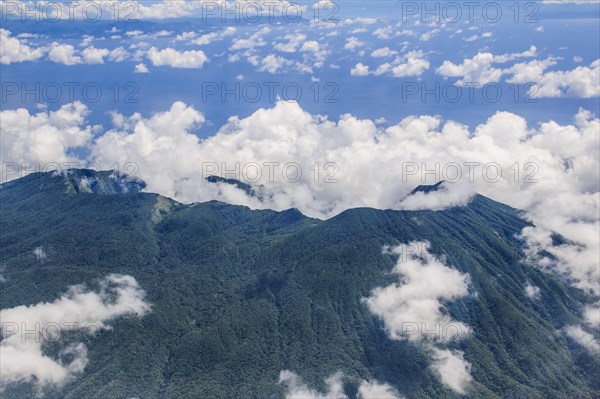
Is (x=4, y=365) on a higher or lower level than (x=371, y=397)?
higher

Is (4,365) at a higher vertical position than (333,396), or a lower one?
higher

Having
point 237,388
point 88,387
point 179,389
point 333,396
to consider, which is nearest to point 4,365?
point 88,387

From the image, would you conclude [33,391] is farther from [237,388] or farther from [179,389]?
[237,388]

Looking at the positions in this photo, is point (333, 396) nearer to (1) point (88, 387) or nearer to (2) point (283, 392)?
(2) point (283, 392)

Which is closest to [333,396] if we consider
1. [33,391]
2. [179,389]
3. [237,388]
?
[237,388]

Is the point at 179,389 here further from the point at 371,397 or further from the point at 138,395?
the point at 371,397

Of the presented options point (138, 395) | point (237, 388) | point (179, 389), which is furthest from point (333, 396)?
point (138, 395)

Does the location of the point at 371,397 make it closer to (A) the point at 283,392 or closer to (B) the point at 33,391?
(A) the point at 283,392
